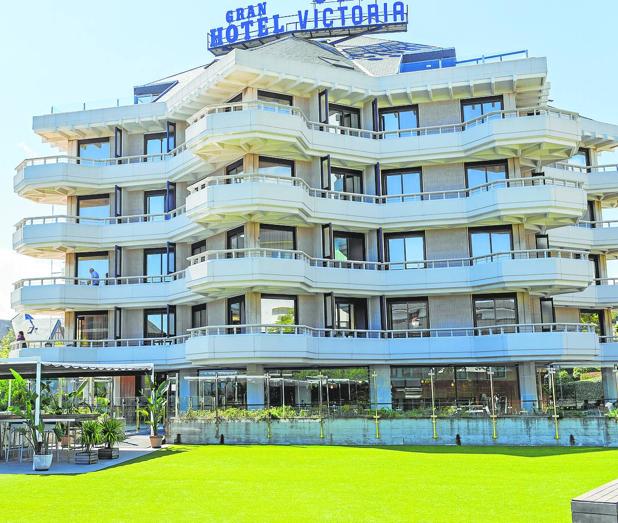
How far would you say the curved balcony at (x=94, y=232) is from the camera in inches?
1954

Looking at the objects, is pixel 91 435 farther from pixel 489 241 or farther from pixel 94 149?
pixel 94 149

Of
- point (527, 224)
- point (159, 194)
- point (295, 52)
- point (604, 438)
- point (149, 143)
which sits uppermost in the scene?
point (295, 52)

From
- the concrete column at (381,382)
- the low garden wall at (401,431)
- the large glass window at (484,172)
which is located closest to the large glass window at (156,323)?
the low garden wall at (401,431)

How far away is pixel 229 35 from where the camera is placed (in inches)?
2174

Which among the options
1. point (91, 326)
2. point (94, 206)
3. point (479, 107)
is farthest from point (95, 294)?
point (479, 107)

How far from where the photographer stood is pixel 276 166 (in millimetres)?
45062

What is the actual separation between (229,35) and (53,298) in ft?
71.1

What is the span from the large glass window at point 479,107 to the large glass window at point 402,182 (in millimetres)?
4442

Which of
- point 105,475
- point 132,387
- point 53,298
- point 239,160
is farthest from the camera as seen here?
point 132,387

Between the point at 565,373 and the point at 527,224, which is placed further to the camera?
the point at 565,373

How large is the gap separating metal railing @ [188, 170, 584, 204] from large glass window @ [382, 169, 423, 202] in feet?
2.36

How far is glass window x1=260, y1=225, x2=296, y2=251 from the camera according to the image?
43.8m

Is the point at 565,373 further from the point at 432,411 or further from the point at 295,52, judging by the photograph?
the point at 295,52

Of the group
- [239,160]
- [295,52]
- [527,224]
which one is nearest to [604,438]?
[527,224]
